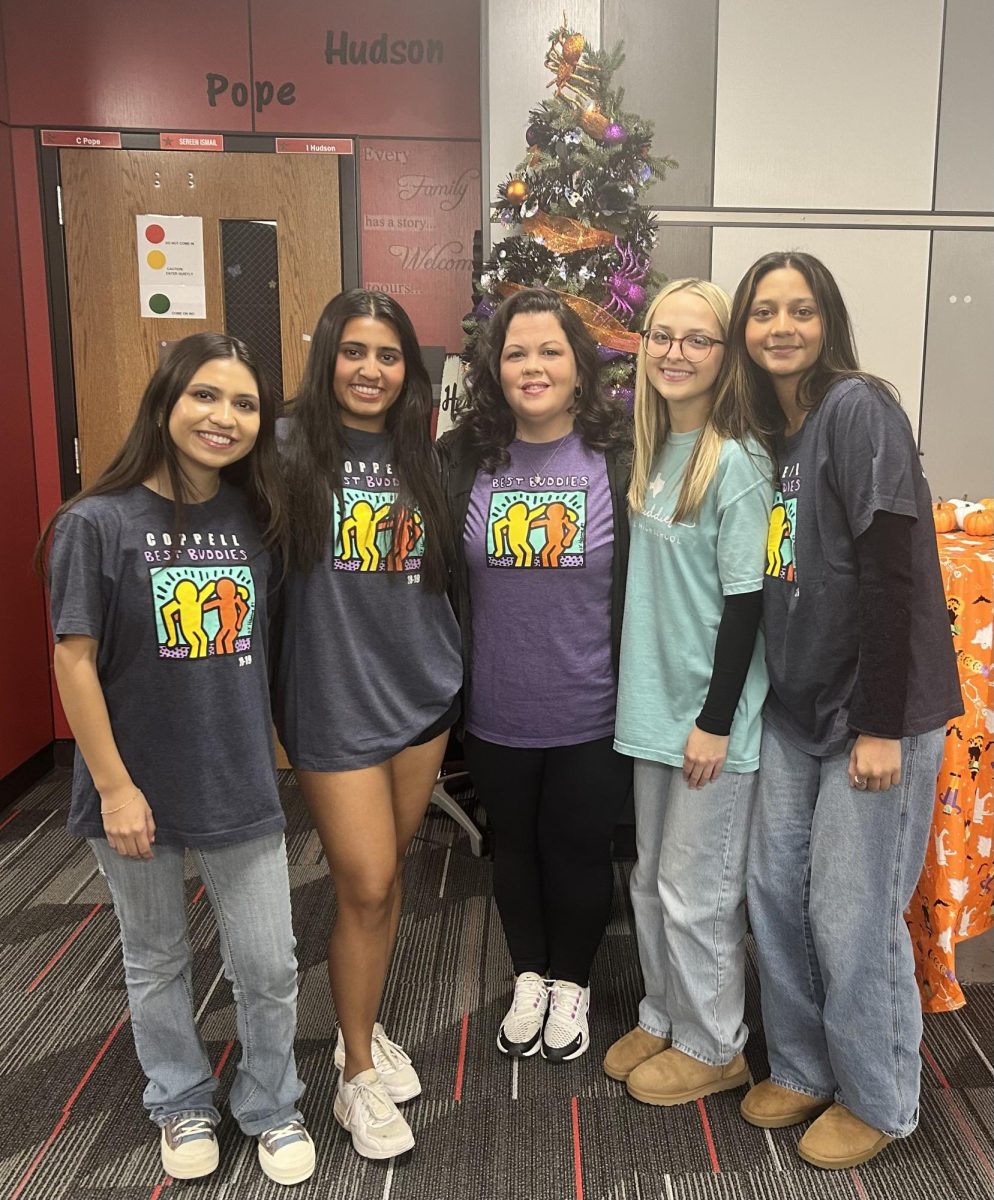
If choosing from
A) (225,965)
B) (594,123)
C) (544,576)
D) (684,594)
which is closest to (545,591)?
(544,576)

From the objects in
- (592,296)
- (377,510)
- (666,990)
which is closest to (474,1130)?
(666,990)

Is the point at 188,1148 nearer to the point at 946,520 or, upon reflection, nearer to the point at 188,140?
the point at 946,520

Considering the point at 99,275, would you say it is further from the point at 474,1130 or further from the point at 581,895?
the point at 474,1130

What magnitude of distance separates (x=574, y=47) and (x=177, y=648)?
2.26 m

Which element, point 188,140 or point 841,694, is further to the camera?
point 188,140

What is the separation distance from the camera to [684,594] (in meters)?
1.72

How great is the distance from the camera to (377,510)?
1.67 meters

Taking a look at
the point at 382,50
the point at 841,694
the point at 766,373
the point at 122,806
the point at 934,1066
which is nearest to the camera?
the point at 122,806

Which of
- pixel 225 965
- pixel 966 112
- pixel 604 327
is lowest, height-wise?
pixel 225 965

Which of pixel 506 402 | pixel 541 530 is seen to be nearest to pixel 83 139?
pixel 506 402

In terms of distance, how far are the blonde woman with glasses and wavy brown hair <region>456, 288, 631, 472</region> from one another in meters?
0.11

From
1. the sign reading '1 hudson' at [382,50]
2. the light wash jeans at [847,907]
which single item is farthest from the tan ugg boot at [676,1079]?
the sign reading '1 hudson' at [382,50]

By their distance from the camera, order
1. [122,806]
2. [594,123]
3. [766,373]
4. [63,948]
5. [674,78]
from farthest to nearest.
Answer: [674,78]
[594,123]
[63,948]
[766,373]
[122,806]

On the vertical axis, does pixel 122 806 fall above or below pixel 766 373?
below
